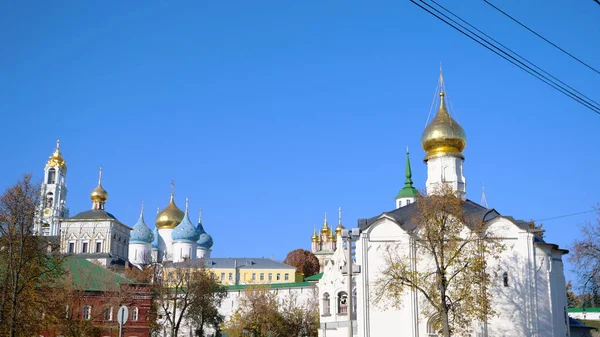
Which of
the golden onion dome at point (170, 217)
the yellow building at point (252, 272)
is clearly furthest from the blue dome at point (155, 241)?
the yellow building at point (252, 272)

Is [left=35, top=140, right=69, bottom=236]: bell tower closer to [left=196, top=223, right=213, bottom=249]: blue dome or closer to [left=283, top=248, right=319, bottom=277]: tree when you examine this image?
[left=196, top=223, right=213, bottom=249]: blue dome

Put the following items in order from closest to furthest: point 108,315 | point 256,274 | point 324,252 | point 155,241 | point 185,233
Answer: point 108,315, point 185,233, point 256,274, point 155,241, point 324,252

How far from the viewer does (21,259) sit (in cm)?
2389

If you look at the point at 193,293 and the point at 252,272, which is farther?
the point at 252,272

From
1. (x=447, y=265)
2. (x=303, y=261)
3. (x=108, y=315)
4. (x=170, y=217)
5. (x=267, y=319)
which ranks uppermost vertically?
(x=170, y=217)

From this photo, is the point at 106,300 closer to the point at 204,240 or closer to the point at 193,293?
the point at 193,293

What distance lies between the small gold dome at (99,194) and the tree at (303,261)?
2697cm

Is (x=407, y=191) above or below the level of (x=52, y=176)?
below

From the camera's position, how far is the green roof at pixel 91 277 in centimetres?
4262

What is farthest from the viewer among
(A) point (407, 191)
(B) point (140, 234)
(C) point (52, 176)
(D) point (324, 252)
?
(D) point (324, 252)

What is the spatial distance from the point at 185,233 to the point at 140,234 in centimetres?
661

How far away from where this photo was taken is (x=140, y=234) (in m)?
85.6

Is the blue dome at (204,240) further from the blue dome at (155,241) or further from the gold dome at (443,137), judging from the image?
the gold dome at (443,137)

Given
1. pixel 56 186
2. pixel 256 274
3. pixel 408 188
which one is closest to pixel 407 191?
pixel 408 188
